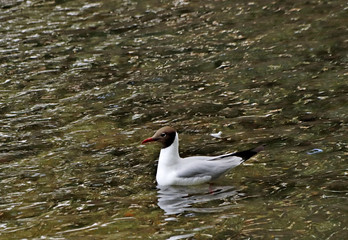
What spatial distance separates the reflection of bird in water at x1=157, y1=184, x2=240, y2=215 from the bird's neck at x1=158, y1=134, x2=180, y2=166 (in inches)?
14.2

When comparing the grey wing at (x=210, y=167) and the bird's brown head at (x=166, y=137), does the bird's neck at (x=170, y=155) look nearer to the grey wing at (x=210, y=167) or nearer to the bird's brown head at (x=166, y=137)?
the bird's brown head at (x=166, y=137)

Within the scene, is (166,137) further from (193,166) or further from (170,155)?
(193,166)

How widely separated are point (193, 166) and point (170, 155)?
420 mm

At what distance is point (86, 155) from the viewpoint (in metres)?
11.1

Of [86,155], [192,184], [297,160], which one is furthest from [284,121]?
[86,155]

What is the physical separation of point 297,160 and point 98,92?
5032 millimetres

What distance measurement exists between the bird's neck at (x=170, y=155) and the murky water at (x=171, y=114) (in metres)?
0.35

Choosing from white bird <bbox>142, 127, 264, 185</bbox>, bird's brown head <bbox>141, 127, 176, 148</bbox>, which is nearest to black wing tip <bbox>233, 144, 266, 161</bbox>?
white bird <bbox>142, 127, 264, 185</bbox>

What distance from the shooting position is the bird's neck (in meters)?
10.0

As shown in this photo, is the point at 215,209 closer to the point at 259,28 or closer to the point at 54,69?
the point at 54,69

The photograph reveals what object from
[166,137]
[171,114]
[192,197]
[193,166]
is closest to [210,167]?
[193,166]

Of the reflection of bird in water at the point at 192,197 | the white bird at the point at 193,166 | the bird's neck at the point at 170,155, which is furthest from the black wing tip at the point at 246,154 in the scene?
the bird's neck at the point at 170,155

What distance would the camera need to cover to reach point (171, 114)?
12531 millimetres

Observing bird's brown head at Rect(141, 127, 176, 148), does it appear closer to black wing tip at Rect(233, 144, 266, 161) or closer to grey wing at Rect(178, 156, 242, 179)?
grey wing at Rect(178, 156, 242, 179)
